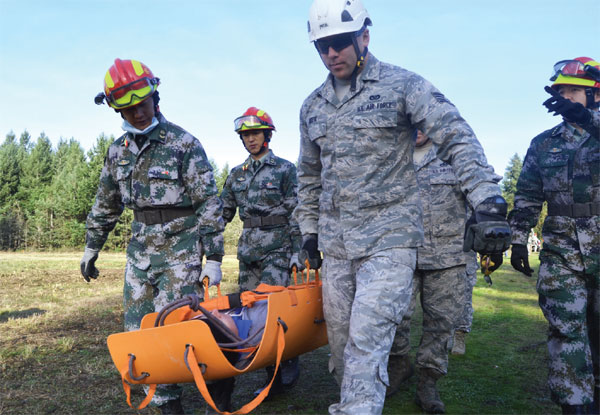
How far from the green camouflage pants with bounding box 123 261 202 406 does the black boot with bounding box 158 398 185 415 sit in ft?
0.32

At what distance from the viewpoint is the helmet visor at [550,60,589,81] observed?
423 centimetres

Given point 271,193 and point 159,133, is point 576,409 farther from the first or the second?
point 159,133

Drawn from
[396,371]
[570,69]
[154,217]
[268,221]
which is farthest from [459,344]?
[154,217]

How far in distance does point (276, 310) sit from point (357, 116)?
4.23 feet

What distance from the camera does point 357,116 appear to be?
3.29 m

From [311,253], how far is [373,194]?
0.86m

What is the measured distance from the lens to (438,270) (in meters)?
4.67

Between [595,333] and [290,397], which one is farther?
[290,397]

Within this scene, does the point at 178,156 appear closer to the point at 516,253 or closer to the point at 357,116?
the point at 357,116

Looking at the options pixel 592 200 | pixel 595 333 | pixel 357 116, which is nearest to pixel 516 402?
pixel 595 333

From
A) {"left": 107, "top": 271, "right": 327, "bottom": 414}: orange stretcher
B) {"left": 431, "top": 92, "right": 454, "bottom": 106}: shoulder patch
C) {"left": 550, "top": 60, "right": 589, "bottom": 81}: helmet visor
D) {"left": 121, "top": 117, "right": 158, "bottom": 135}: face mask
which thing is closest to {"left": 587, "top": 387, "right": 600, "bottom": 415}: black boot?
{"left": 107, "top": 271, "right": 327, "bottom": 414}: orange stretcher

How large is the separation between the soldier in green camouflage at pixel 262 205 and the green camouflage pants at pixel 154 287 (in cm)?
166

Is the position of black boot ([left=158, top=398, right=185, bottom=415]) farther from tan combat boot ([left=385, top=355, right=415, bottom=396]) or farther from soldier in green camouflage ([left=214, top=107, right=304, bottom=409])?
soldier in green camouflage ([left=214, top=107, right=304, bottom=409])

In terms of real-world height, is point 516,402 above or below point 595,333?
below
